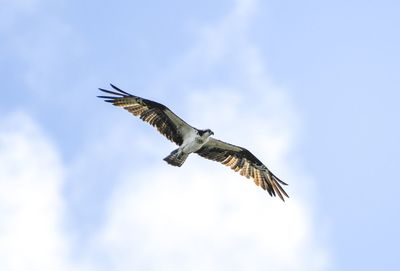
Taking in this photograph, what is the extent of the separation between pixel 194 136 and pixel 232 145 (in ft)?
6.93

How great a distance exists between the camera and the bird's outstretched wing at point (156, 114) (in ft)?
112

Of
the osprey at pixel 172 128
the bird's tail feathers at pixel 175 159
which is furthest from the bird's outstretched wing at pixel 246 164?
the bird's tail feathers at pixel 175 159

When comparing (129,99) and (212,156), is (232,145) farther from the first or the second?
(129,99)

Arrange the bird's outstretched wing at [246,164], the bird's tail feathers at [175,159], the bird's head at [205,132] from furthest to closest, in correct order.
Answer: the bird's outstretched wing at [246,164]
the bird's head at [205,132]
the bird's tail feathers at [175,159]

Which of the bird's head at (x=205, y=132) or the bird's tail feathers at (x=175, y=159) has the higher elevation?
the bird's head at (x=205, y=132)

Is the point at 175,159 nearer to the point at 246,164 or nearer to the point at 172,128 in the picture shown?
the point at 172,128

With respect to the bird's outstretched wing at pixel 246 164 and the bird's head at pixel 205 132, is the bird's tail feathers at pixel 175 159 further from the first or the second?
the bird's outstretched wing at pixel 246 164

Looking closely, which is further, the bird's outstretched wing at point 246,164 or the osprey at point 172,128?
the bird's outstretched wing at point 246,164

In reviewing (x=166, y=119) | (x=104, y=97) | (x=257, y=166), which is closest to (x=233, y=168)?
(x=257, y=166)

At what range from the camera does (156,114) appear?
113 feet

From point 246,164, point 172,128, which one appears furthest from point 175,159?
point 246,164

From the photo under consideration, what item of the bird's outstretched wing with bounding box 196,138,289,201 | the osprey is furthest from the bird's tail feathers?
the bird's outstretched wing with bounding box 196,138,289,201

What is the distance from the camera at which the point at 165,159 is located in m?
33.5

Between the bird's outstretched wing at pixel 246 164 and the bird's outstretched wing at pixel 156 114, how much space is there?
1.68 meters
